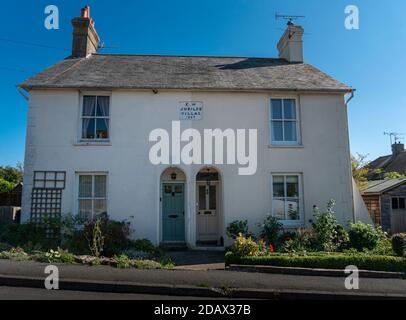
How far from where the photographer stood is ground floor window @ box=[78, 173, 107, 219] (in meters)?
12.1

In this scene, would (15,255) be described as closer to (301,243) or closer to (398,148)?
(301,243)

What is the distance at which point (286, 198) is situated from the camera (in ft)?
41.3

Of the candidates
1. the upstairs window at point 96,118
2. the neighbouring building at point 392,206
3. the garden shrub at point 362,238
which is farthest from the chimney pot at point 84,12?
the neighbouring building at point 392,206

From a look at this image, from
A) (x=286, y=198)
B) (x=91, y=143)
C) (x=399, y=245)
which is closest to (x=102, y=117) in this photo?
(x=91, y=143)

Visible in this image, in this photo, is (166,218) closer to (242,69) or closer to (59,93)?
(59,93)

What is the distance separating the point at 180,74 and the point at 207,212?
5.63m

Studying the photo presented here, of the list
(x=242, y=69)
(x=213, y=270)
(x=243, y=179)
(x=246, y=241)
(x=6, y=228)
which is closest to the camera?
(x=213, y=270)

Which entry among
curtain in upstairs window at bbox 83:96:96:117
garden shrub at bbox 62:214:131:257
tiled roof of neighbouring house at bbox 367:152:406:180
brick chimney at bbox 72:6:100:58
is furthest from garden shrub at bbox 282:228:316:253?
tiled roof of neighbouring house at bbox 367:152:406:180

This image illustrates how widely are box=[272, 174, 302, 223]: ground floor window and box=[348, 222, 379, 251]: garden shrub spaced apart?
2030mm

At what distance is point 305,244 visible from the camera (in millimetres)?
10711

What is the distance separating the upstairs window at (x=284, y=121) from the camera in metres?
12.9

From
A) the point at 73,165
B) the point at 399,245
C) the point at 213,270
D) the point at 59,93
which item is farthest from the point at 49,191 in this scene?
the point at 399,245

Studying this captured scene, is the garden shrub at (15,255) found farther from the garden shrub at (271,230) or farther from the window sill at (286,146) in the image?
the window sill at (286,146)
